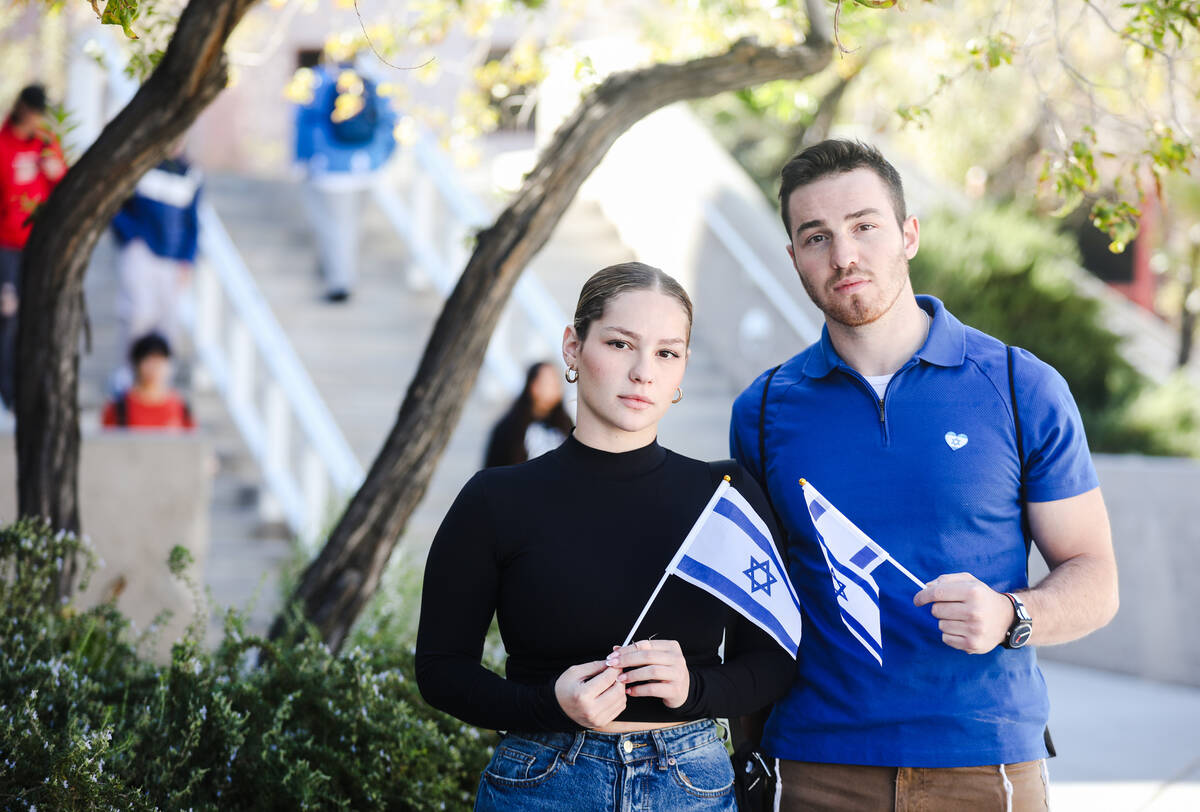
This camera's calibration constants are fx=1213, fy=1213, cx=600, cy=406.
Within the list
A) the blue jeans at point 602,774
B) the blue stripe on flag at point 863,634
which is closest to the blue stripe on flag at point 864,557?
the blue stripe on flag at point 863,634

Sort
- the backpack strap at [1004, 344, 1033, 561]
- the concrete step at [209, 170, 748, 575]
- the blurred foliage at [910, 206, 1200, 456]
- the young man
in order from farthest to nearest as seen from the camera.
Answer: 1. the blurred foliage at [910, 206, 1200, 456]
2. the concrete step at [209, 170, 748, 575]
3. the backpack strap at [1004, 344, 1033, 561]
4. the young man

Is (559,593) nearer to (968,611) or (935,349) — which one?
(968,611)

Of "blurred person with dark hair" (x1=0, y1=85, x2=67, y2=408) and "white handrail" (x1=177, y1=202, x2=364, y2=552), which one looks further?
"white handrail" (x1=177, y1=202, x2=364, y2=552)

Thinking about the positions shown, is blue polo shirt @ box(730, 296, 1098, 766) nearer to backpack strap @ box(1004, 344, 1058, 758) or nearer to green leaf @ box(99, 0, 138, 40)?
backpack strap @ box(1004, 344, 1058, 758)

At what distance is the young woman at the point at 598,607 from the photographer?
232 cm

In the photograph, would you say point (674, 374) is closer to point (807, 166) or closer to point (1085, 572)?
point (807, 166)

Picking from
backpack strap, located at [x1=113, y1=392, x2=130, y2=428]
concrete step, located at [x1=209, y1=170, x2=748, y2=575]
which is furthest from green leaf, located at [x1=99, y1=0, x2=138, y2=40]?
backpack strap, located at [x1=113, y1=392, x2=130, y2=428]

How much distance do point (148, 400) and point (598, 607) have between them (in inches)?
228

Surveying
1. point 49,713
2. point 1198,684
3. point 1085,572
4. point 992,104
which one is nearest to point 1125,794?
point 1198,684

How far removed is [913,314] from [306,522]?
5.61 meters

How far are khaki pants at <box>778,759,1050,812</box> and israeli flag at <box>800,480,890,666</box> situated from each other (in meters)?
0.26

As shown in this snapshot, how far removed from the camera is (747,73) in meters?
4.73

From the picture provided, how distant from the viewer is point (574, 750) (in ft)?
7.67

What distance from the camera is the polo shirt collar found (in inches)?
107
